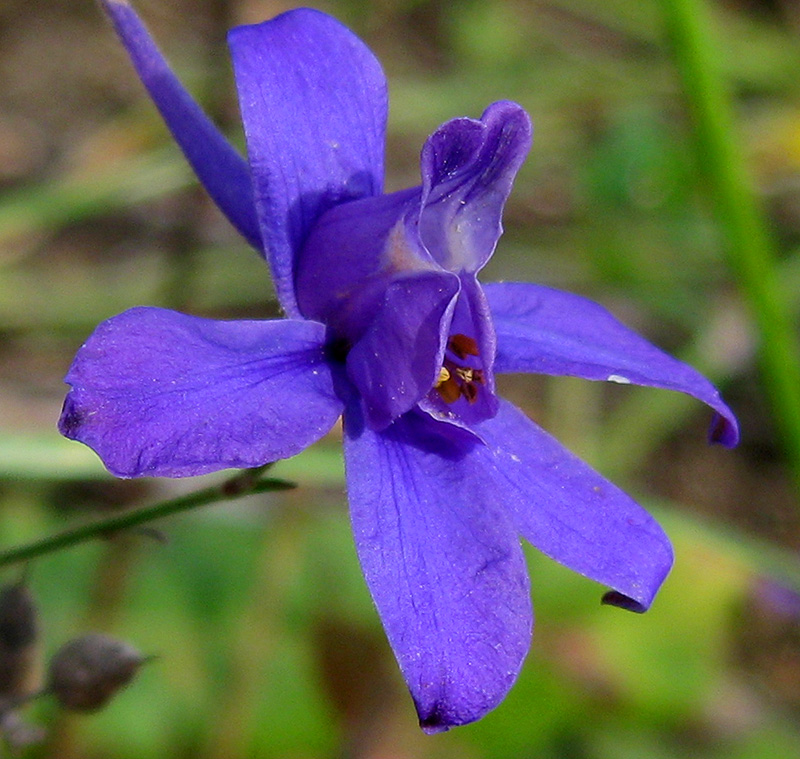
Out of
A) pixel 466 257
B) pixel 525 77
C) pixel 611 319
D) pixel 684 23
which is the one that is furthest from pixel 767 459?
pixel 466 257

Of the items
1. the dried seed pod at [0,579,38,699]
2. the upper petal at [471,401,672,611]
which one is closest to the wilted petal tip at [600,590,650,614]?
the upper petal at [471,401,672,611]

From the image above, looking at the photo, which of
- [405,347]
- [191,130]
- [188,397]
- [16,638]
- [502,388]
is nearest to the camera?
[188,397]

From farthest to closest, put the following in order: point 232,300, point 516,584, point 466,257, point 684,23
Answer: point 232,300 → point 684,23 → point 466,257 → point 516,584

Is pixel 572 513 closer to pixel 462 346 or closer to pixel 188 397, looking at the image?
pixel 462 346

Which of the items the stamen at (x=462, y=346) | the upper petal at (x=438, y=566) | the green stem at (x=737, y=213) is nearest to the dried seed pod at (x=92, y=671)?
the upper petal at (x=438, y=566)

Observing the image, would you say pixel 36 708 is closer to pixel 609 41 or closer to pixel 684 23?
pixel 684 23

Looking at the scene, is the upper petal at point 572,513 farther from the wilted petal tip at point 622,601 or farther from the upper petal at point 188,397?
the upper petal at point 188,397

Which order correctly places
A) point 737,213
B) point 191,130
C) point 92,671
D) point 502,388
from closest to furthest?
point 191,130
point 92,671
point 737,213
point 502,388

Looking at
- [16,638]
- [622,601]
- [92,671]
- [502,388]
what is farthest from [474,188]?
[502,388]
